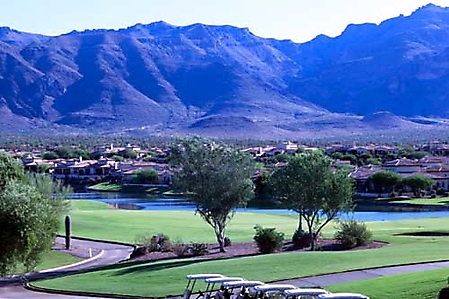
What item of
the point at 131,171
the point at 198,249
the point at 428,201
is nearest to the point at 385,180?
the point at 428,201

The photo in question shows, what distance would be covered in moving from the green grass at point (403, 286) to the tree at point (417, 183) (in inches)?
3308

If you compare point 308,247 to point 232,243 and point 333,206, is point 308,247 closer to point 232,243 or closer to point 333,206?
point 333,206

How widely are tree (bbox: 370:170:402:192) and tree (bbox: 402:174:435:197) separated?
43.0 inches

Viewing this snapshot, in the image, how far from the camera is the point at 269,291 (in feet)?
65.8

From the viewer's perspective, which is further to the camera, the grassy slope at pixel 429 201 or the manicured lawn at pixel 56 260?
the grassy slope at pixel 429 201

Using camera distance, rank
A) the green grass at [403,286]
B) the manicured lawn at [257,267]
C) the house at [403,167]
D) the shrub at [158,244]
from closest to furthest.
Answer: the green grass at [403,286] < the manicured lawn at [257,267] < the shrub at [158,244] < the house at [403,167]

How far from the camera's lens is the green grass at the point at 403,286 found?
2494cm

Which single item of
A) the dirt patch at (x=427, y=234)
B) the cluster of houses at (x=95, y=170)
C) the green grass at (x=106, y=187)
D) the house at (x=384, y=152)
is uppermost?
the house at (x=384, y=152)

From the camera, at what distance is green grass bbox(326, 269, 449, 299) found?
2494 centimetres

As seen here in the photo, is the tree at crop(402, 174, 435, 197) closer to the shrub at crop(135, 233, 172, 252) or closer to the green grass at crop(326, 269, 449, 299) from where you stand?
the shrub at crop(135, 233, 172, 252)

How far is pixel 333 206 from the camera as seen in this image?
149 ft

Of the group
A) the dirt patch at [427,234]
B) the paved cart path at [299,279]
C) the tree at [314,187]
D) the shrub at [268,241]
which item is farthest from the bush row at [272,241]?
the dirt patch at [427,234]

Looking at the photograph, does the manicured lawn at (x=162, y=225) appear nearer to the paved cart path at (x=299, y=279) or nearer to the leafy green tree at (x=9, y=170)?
the paved cart path at (x=299, y=279)

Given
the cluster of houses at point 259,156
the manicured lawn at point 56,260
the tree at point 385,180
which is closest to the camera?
the manicured lawn at point 56,260
